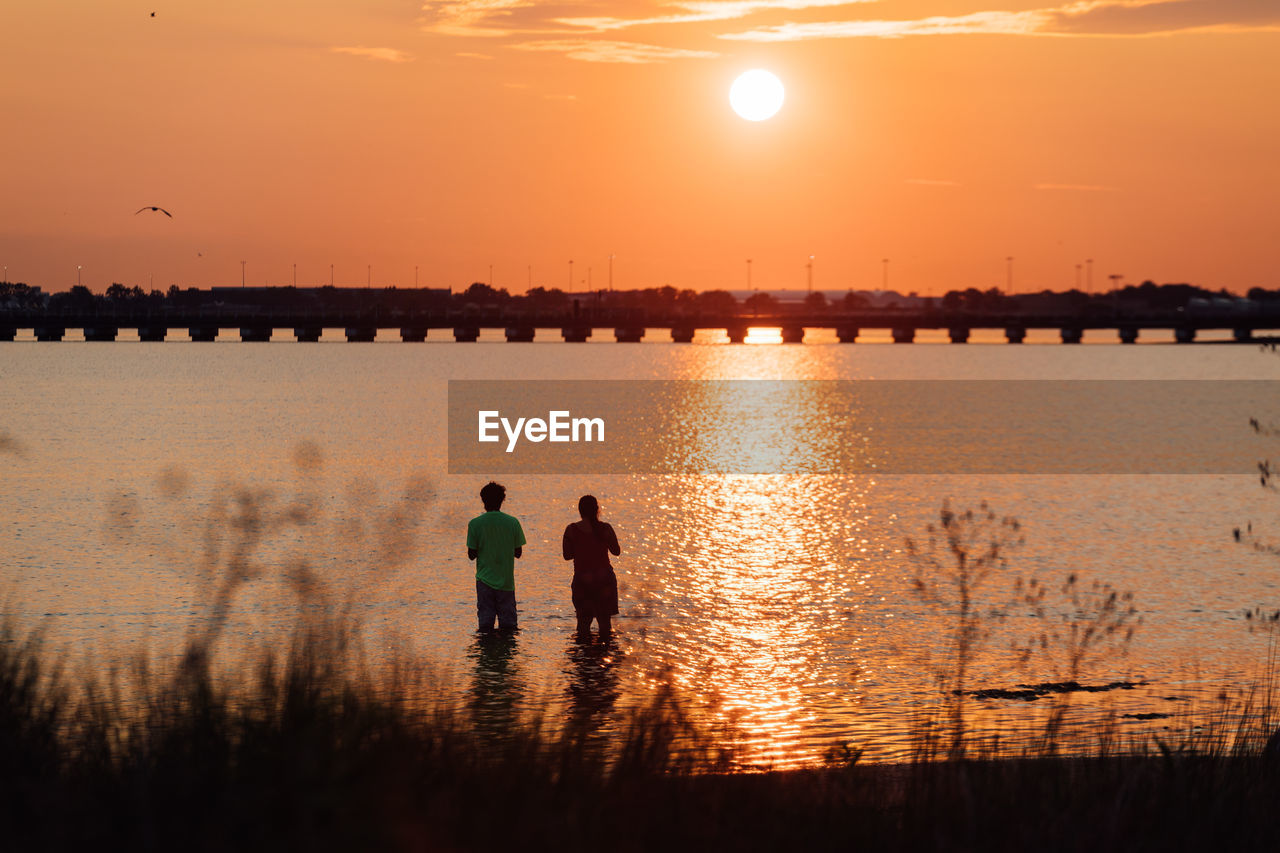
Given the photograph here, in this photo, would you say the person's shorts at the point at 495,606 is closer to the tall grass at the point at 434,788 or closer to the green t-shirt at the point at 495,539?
the green t-shirt at the point at 495,539

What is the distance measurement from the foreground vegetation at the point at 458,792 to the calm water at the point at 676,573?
904mm

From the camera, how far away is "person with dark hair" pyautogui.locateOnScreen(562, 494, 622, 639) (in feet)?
49.1

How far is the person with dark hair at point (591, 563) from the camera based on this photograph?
49.1ft

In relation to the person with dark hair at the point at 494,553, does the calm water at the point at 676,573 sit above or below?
below

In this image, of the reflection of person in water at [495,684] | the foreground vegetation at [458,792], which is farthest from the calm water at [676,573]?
the foreground vegetation at [458,792]

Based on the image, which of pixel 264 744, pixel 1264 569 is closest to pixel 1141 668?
pixel 1264 569

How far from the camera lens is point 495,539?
51.3 ft

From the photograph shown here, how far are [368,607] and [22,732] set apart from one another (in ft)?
46.3

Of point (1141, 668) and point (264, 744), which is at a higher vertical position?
point (264, 744)

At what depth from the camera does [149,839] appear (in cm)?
587

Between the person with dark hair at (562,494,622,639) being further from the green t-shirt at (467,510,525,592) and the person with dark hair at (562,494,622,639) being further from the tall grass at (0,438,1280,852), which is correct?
the tall grass at (0,438,1280,852)

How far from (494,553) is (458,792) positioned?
939 centimetres

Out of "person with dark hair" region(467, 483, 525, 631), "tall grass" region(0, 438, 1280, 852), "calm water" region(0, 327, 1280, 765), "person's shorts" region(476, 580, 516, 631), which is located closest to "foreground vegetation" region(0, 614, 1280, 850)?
"tall grass" region(0, 438, 1280, 852)

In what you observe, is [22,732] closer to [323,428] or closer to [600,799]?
[600,799]
